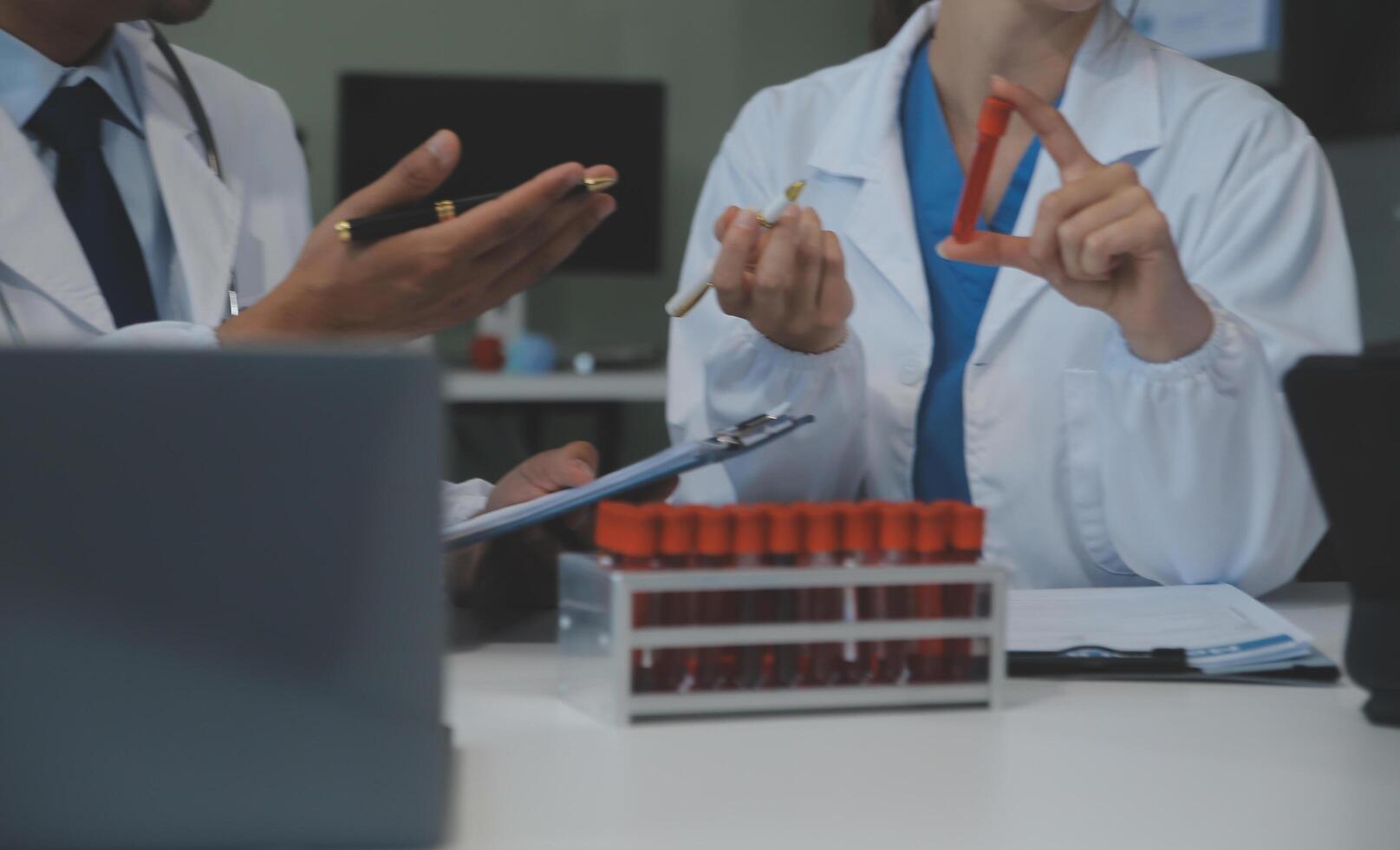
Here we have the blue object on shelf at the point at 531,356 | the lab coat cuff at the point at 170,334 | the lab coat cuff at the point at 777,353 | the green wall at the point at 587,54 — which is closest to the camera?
the lab coat cuff at the point at 170,334

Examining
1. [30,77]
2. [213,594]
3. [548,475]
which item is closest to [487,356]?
[30,77]


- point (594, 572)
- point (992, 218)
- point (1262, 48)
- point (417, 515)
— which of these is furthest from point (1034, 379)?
point (1262, 48)

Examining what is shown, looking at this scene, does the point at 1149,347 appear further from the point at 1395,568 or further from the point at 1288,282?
the point at 1395,568

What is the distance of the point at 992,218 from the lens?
1.33 meters

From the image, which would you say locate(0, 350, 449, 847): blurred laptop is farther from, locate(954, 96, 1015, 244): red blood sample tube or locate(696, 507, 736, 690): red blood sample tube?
locate(954, 96, 1015, 244): red blood sample tube

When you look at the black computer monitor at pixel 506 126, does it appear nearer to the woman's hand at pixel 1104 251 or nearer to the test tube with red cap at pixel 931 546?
the woman's hand at pixel 1104 251

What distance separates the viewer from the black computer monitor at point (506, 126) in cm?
318

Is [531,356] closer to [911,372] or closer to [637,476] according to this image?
[911,372]

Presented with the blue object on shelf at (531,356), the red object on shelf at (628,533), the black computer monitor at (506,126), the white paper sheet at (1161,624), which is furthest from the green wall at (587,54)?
the red object on shelf at (628,533)

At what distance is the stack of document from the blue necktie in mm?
868

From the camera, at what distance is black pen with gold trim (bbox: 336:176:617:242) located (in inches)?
37.4

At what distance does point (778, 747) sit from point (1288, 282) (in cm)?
81

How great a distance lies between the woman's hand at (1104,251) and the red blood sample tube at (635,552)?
15.3 inches

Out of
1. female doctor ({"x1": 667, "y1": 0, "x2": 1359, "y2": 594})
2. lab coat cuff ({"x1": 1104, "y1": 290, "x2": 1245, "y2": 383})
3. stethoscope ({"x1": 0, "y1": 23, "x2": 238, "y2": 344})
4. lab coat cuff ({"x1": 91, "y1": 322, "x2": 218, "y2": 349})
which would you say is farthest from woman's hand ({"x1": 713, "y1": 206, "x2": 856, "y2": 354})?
stethoscope ({"x1": 0, "y1": 23, "x2": 238, "y2": 344})
